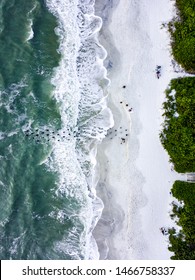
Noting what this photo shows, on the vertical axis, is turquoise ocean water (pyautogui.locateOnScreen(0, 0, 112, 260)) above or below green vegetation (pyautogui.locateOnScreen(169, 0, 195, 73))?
below

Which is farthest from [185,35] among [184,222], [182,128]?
[184,222]

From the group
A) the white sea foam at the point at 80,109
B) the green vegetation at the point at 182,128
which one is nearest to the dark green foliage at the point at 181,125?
the green vegetation at the point at 182,128

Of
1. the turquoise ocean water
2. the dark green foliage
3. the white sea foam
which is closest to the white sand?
the dark green foliage

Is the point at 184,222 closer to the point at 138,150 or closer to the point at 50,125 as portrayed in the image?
the point at 138,150

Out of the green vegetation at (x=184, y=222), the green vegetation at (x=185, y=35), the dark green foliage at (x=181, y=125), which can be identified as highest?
the green vegetation at (x=185, y=35)

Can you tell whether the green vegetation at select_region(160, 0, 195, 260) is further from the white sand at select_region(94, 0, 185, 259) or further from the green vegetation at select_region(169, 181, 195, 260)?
the white sand at select_region(94, 0, 185, 259)

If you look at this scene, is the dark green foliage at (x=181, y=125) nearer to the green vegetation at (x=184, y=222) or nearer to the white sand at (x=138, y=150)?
the white sand at (x=138, y=150)
